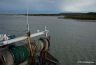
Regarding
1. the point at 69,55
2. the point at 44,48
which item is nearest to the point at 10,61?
the point at 44,48

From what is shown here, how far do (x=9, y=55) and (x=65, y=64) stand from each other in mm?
11173

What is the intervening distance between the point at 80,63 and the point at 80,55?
11.2ft

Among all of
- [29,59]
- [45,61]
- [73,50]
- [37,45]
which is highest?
[37,45]

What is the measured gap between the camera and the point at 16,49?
10023 mm

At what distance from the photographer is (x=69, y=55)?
22688 mm

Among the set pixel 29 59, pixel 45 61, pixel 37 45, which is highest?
pixel 37 45

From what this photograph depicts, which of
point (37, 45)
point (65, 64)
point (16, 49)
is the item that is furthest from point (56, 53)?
point (16, 49)

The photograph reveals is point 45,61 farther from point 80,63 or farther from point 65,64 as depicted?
point 80,63

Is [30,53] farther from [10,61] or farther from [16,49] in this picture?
[10,61]

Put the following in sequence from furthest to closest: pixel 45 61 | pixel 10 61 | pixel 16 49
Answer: pixel 45 61
pixel 16 49
pixel 10 61

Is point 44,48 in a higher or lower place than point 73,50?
higher

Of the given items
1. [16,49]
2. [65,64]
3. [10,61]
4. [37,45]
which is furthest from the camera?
[65,64]

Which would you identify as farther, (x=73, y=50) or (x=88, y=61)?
(x=73, y=50)

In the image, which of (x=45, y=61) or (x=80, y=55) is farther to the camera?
(x=80, y=55)
